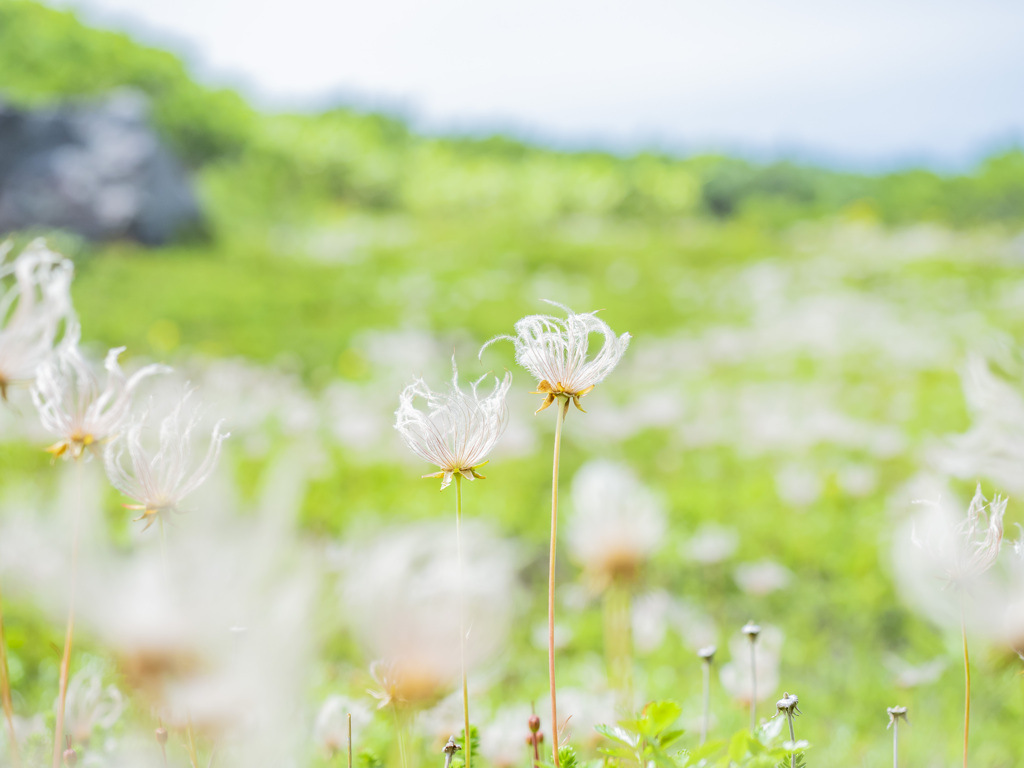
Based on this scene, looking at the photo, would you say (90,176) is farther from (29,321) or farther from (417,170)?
(417,170)

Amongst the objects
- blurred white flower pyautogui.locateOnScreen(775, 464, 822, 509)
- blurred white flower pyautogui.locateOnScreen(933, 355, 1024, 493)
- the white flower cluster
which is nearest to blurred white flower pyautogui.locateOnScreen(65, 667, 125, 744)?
the white flower cluster

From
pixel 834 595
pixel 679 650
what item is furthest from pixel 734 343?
pixel 679 650

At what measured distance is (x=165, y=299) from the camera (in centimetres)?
845

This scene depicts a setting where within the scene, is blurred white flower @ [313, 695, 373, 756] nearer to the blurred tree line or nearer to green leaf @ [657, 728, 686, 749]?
green leaf @ [657, 728, 686, 749]

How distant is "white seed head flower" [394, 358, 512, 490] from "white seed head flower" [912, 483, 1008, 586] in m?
0.35

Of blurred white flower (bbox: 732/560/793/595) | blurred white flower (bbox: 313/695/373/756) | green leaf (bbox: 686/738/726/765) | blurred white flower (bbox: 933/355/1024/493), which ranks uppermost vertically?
blurred white flower (bbox: 933/355/1024/493)

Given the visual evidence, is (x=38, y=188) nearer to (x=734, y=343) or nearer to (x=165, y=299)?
(x=165, y=299)

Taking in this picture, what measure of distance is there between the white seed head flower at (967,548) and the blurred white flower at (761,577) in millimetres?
2168

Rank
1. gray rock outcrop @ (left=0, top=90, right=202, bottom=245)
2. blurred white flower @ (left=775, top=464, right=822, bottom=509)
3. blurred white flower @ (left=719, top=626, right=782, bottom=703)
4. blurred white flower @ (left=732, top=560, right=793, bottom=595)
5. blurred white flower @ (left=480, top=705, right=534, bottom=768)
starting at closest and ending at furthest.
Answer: blurred white flower @ (left=480, top=705, right=534, bottom=768) < blurred white flower @ (left=719, top=626, right=782, bottom=703) < blurred white flower @ (left=732, top=560, right=793, bottom=595) < blurred white flower @ (left=775, top=464, right=822, bottom=509) < gray rock outcrop @ (left=0, top=90, right=202, bottom=245)

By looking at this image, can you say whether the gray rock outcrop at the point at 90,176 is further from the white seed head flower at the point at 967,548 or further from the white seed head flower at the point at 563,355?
the white seed head flower at the point at 967,548

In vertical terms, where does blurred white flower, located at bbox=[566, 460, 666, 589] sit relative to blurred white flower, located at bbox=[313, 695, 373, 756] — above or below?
above

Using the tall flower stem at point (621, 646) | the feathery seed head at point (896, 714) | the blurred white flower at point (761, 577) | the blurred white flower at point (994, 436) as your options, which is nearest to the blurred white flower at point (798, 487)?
the blurred white flower at point (761, 577)

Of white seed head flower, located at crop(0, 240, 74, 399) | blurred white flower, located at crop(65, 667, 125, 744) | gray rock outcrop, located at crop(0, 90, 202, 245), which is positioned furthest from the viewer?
gray rock outcrop, located at crop(0, 90, 202, 245)

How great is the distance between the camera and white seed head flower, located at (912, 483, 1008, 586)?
0.66m
